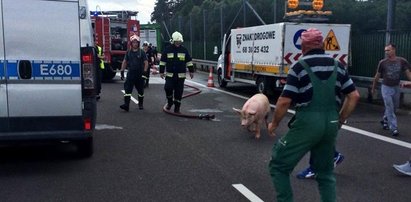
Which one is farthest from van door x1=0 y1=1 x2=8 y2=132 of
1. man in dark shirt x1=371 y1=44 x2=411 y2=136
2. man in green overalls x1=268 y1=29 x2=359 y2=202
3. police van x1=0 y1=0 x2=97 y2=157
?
man in dark shirt x1=371 y1=44 x2=411 y2=136

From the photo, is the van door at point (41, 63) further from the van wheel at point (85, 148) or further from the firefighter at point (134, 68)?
the firefighter at point (134, 68)

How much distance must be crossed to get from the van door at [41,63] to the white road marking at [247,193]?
222cm

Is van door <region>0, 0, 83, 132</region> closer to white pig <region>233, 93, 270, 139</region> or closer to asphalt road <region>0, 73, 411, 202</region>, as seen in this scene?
asphalt road <region>0, 73, 411, 202</region>

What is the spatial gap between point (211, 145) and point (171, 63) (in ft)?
12.5

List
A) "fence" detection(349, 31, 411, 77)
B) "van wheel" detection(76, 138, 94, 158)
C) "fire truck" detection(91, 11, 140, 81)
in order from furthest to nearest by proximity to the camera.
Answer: "fire truck" detection(91, 11, 140, 81)
"fence" detection(349, 31, 411, 77)
"van wheel" detection(76, 138, 94, 158)

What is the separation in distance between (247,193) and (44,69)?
285 cm

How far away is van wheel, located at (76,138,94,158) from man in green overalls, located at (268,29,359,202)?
11.2 feet

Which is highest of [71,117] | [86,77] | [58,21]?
[58,21]

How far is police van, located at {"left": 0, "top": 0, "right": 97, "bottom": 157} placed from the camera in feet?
20.3

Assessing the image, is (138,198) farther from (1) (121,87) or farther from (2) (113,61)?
(2) (113,61)

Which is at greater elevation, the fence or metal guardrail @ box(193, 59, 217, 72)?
the fence

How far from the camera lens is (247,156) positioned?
761cm

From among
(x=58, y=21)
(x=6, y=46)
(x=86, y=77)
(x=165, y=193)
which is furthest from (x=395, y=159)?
(x=6, y=46)

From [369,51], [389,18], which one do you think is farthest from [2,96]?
[369,51]
